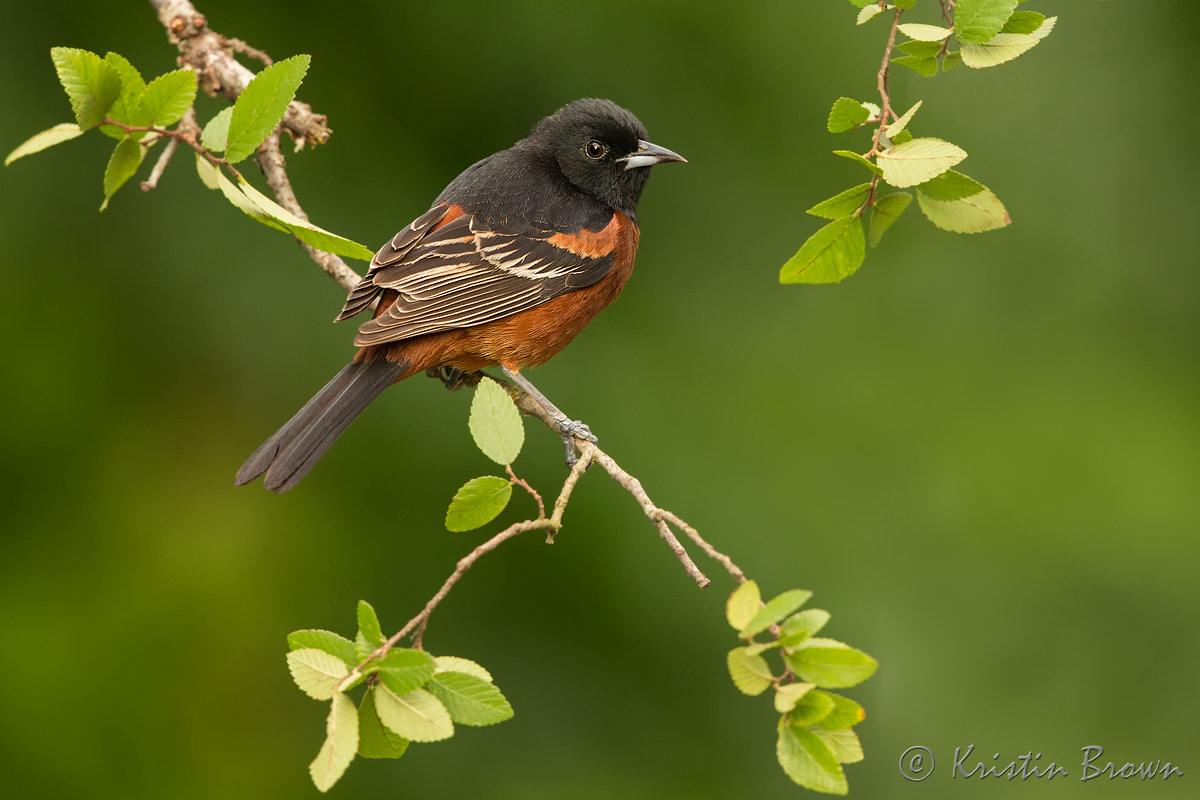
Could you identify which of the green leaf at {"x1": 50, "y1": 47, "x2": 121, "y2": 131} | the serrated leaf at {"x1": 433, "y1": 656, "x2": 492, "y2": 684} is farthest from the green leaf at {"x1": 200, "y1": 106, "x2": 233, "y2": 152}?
the serrated leaf at {"x1": 433, "y1": 656, "x2": 492, "y2": 684}

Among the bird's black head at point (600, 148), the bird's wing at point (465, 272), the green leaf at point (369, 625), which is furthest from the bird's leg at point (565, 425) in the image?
the green leaf at point (369, 625)

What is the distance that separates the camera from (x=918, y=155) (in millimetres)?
1967

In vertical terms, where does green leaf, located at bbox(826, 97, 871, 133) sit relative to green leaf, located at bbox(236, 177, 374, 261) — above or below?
below

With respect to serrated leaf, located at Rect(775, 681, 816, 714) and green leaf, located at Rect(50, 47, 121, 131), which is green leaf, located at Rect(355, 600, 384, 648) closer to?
serrated leaf, located at Rect(775, 681, 816, 714)

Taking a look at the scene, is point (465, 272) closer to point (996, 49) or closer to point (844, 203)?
point (844, 203)

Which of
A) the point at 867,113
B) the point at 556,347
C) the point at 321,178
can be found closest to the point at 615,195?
the point at 556,347

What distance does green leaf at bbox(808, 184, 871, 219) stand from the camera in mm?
2082

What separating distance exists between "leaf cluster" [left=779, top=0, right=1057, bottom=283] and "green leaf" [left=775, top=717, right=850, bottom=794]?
85 centimetres

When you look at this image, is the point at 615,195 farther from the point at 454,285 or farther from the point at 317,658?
the point at 317,658

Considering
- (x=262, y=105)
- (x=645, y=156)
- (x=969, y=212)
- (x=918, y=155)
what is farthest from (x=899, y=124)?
(x=645, y=156)

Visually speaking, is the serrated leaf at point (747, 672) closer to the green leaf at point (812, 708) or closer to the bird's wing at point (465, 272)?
the green leaf at point (812, 708)

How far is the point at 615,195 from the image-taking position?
383 cm

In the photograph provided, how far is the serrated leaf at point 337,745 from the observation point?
1.57m

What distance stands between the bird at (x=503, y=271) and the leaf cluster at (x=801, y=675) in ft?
4.86
